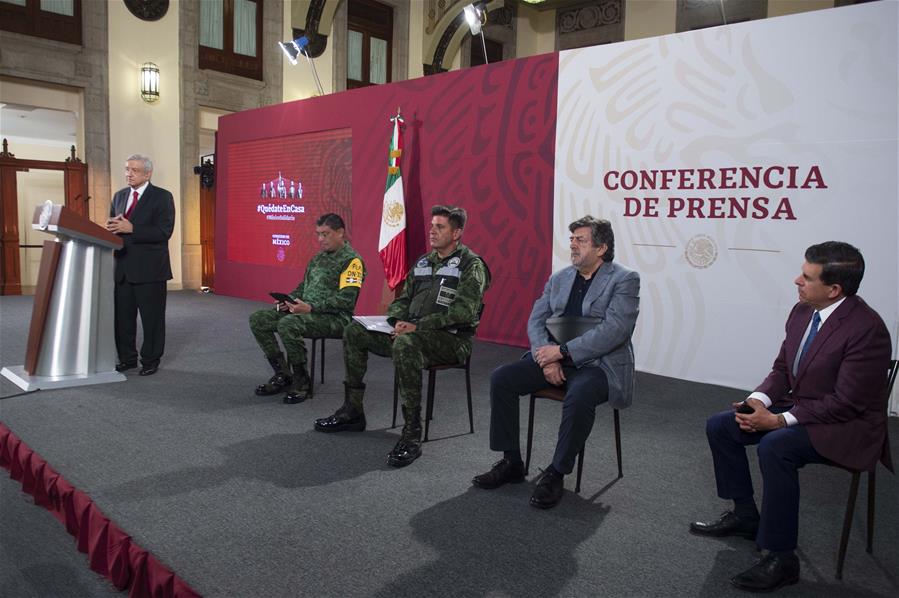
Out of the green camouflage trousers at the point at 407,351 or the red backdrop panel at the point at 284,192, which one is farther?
the red backdrop panel at the point at 284,192

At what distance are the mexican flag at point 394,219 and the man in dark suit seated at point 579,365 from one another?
12.5 feet

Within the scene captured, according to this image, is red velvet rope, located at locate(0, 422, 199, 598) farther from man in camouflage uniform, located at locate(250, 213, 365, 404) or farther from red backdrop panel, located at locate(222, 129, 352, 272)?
red backdrop panel, located at locate(222, 129, 352, 272)

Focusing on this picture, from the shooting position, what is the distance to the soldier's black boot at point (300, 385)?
3.91m

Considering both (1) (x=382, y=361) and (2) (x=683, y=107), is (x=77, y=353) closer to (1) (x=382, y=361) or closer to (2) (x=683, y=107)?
(1) (x=382, y=361)

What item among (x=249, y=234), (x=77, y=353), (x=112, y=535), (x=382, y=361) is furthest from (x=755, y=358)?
(x=249, y=234)

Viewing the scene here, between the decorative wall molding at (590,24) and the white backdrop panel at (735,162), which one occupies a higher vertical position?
the decorative wall molding at (590,24)

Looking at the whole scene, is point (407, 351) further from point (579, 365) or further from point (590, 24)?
point (590, 24)

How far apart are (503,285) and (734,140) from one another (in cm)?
227

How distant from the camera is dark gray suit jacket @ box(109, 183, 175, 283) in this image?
14.4 ft

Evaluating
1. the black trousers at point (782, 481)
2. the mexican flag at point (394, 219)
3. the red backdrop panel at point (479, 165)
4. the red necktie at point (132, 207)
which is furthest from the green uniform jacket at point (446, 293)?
the mexican flag at point (394, 219)

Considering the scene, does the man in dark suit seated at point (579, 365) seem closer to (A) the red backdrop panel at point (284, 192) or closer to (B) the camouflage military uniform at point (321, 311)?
(B) the camouflage military uniform at point (321, 311)

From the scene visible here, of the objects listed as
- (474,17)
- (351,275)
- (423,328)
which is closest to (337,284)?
(351,275)

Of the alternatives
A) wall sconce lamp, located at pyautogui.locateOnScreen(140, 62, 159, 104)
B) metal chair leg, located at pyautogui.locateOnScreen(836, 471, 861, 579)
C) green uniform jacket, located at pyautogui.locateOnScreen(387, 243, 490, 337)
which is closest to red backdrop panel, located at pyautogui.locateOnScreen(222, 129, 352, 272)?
wall sconce lamp, located at pyautogui.locateOnScreen(140, 62, 159, 104)

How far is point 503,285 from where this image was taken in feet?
19.8
